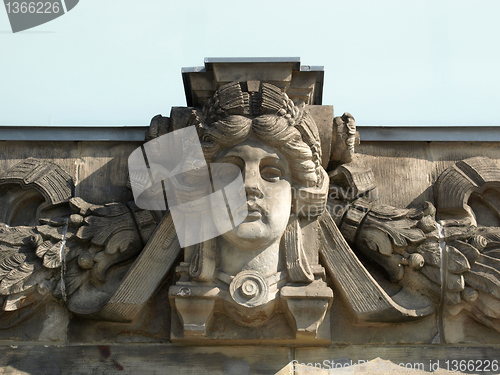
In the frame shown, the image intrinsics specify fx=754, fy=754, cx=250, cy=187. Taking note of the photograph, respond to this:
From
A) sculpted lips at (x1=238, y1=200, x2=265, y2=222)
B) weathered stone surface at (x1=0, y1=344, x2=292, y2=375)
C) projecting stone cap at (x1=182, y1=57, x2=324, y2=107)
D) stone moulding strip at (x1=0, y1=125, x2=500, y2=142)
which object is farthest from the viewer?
stone moulding strip at (x1=0, y1=125, x2=500, y2=142)

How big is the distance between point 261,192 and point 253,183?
0.23 feet

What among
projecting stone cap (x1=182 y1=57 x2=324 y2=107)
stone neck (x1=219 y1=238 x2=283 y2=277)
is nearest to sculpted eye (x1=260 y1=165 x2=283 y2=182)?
stone neck (x1=219 y1=238 x2=283 y2=277)

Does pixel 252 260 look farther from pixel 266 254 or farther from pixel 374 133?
pixel 374 133

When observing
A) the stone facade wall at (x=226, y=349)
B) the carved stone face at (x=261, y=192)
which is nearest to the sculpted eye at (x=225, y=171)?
the carved stone face at (x=261, y=192)

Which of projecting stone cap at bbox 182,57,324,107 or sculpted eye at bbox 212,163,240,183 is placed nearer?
sculpted eye at bbox 212,163,240,183

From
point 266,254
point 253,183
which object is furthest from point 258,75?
point 266,254

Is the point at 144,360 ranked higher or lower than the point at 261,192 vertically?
lower

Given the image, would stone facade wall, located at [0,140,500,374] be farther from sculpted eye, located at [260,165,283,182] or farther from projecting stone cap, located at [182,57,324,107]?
projecting stone cap, located at [182,57,324,107]

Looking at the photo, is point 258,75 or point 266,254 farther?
point 258,75

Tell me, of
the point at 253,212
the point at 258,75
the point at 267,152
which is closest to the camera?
the point at 253,212

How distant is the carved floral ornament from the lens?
4398mm

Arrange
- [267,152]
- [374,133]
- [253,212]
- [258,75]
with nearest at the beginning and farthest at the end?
[253,212]
[267,152]
[258,75]
[374,133]

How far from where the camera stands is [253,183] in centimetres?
434

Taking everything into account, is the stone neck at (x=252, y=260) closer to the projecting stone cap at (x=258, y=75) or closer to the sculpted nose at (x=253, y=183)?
the sculpted nose at (x=253, y=183)
